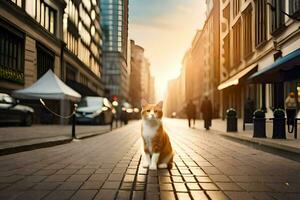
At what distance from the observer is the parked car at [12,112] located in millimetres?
17969

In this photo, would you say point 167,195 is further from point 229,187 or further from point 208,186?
point 229,187

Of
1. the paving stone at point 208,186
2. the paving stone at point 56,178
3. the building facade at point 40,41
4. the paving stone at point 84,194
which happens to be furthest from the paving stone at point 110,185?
the building facade at point 40,41

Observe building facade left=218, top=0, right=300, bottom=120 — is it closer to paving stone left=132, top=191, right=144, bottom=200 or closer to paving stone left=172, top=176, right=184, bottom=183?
paving stone left=172, top=176, right=184, bottom=183

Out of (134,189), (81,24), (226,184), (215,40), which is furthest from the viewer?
(215,40)

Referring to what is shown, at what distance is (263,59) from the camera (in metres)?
27.2

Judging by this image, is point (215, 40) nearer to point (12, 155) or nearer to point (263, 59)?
point (263, 59)

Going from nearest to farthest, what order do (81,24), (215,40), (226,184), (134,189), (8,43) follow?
(134,189) < (226,184) < (8,43) < (81,24) < (215,40)

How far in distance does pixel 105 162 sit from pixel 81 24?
1542 inches

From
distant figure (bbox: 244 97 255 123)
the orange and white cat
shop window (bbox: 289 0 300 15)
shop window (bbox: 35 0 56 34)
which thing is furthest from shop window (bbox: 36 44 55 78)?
the orange and white cat

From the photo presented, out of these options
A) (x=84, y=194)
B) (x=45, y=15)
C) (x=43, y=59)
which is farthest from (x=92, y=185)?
(x=45, y=15)

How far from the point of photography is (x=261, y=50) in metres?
27.9

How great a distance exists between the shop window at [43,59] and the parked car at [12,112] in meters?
7.64

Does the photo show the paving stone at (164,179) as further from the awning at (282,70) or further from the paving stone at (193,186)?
the awning at (282,70)

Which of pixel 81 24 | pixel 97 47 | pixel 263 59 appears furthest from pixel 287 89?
pixel 97 47
